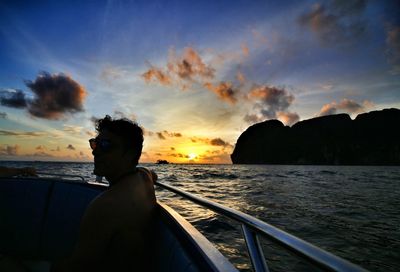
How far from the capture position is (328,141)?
542 feet

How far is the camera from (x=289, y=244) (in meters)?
0.82

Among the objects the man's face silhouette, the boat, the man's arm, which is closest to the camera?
the man's arm

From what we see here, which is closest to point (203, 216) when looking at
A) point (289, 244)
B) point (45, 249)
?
point (45, 249)

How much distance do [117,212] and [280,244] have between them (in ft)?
2.93

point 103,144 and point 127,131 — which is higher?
point 127,131

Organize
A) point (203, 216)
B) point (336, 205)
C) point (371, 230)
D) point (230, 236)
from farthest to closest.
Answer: point (336, 205) < point (203, 216) < point (371, 230) < point (230, 236)

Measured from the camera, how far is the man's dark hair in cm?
189

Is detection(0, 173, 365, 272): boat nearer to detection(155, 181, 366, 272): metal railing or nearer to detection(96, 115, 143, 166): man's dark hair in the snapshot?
detection(96, 115, 143, 166): man's dark hair

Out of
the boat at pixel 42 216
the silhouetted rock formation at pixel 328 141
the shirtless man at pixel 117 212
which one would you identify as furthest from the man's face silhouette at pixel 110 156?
the silhouetted rock formation at pixel 328 141

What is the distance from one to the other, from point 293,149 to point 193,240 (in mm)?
187119

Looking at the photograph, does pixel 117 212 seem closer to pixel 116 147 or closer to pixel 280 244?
pixel 116 147

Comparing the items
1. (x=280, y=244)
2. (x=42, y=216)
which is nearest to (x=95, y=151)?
(x=280, y=244)

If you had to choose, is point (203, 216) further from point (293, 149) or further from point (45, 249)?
point (293, 149)

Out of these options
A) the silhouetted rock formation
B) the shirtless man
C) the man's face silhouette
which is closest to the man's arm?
the shirtless man
